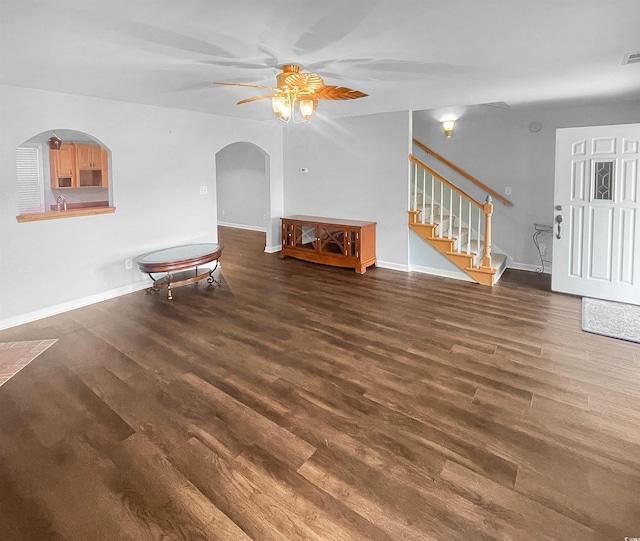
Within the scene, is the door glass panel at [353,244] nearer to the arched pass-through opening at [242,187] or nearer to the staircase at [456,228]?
the staircase at [456,228]

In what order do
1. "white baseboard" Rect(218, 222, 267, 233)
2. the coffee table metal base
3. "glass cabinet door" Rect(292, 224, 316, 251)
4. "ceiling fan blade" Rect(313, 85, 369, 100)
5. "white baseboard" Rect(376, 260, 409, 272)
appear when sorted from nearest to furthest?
1. "ceiling fan blade" Rect(313, 85, 369, 100)
2. the coffee table metal base
3. "white baseboard" Rect(376, 260, 409, 272)
4. "glass cabinet door" Rect(292, 224, 316, 251)
5. "white baseboard" Rect(218, 222, 267, 233)

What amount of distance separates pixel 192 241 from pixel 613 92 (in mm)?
5499

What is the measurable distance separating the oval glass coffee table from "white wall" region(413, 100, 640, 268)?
13.1ft

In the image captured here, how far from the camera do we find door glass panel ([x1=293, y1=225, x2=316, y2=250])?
668cm

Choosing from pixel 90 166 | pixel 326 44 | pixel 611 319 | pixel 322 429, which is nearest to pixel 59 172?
pixel 90 166

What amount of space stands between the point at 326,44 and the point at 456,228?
4.23 metres

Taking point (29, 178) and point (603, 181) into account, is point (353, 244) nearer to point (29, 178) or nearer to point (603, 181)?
point (603, 181)

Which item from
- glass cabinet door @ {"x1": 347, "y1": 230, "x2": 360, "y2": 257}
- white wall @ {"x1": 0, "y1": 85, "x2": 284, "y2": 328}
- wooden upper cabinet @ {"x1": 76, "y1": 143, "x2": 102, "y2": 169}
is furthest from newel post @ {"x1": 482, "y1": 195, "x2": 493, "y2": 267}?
wooden upper cabinet @ {"x1": 76, "y1": 143, "x2": 102, "y2": 169}

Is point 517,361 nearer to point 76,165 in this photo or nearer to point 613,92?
point 613,92

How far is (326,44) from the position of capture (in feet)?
8.96

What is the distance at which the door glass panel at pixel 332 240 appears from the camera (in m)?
6.20

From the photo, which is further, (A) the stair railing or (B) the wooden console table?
(B) the wooden console table

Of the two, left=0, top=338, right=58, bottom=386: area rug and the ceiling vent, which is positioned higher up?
the ceiling vent

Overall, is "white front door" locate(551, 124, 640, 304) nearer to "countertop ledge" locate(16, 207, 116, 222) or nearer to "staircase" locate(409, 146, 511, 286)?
"staircase" locate(409, 146, 511, 286)
